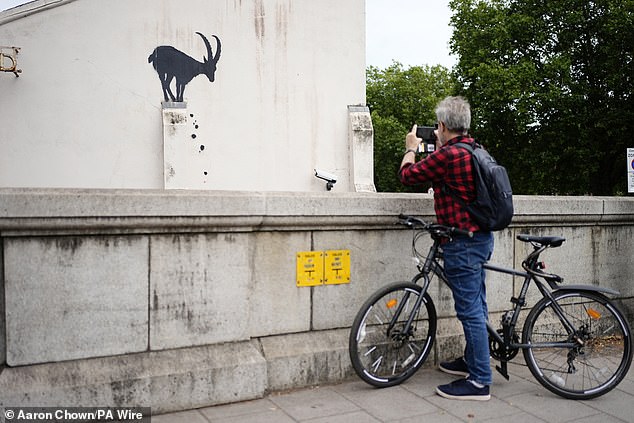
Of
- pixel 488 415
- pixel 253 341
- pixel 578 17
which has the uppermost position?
pixel 578 17

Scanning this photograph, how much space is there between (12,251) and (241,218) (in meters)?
1.37

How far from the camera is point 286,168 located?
57.5 ft

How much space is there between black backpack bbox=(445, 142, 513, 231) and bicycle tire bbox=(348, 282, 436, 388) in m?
0.70

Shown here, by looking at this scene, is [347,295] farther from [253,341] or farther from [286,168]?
[286,168]

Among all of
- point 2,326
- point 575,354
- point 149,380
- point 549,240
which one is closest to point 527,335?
point 575,354

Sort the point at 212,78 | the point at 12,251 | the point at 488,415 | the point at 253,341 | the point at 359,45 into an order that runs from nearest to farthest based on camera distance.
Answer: the point at 12,251 < the point at 488,415 < the point at 253,341 < the point at 212,78 < the point at 359,45

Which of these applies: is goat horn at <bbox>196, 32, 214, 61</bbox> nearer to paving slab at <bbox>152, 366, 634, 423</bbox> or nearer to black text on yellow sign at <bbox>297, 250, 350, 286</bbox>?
black text on yellow sign at <bbox>297, 250, 350, 286</bbox>

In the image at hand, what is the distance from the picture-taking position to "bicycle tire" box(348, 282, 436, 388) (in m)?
4.09

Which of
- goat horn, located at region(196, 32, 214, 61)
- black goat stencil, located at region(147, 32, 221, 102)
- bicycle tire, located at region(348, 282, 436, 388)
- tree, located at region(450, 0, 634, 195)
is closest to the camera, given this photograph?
bicycle tire, located at region(348, 282, 436, 388)

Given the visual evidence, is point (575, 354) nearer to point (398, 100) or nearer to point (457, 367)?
point (457, 367)

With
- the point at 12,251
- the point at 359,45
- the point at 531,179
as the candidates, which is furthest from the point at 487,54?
the point at 12,251

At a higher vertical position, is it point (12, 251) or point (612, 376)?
point (12, 251)

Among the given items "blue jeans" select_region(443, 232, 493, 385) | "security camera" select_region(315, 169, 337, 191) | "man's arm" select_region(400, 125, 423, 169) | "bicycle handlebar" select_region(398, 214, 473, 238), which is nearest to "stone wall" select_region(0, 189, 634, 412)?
"bicycle handlebar" select_region(398, 214, 473, 238)

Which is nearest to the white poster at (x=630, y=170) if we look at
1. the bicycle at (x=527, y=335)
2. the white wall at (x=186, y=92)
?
the bicycle at (x=527, y=335)
